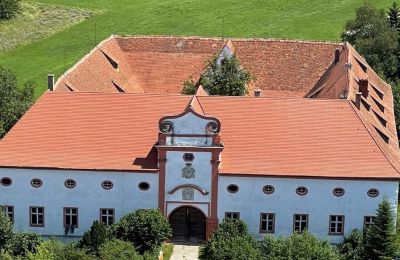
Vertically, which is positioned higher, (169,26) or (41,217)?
(169,26)

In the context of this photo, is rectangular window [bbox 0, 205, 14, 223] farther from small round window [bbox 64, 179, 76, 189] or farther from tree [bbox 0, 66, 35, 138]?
tree [bbox 0, 66, 35, 138]

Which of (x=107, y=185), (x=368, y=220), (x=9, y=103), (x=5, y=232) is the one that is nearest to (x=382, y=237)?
(x=368, y=220)

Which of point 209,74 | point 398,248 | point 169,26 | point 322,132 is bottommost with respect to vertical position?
point 398,248

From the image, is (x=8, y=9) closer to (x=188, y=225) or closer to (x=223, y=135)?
(x=223, y=135)

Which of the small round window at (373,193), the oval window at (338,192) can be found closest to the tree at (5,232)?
the oval window at (338,192)

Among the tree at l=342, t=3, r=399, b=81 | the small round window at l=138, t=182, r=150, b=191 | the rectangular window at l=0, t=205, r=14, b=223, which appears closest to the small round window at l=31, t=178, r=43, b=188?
the rectangular window at l=0, t=205, r=14, b=223

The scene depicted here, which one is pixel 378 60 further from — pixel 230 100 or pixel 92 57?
pixel 230 100

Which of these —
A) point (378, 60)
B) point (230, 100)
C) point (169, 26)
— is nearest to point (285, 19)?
point (169, 26)
